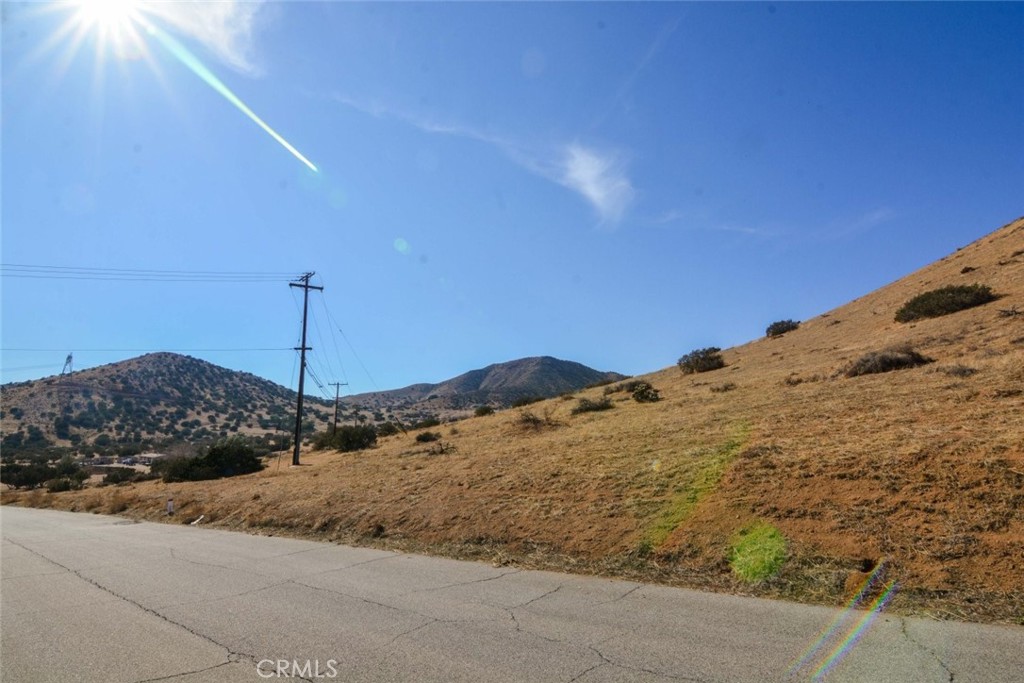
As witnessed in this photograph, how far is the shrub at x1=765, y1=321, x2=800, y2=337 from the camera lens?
1930 inches

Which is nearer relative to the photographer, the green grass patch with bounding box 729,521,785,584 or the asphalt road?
the asphalt road

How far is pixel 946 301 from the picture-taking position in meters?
29.9

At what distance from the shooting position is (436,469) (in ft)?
61.4

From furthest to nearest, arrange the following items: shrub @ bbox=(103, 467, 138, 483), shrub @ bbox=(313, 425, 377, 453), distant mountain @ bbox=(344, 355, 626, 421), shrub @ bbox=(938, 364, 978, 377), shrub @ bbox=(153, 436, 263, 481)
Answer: distant mountain @ bbox=(344, 355, 626, 421)
shrub @ bbox=(103, 467, 138, 483)
shrub @ bbox=(313, 425, 377, 453)
shrub @ bbox=(153, 436, 263, 481)
shrub @ bbox=(938, 364, 978, 377)

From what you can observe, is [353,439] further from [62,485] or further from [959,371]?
[959,371]

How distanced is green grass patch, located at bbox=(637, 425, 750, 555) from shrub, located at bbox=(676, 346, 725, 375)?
27.1 metres

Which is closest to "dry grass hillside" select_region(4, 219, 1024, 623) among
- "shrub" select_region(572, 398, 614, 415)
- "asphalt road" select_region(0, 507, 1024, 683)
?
"asphalt road" select_region(0, 507, 1024, 683)

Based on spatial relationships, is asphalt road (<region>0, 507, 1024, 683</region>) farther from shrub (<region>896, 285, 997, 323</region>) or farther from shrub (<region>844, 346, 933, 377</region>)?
shrub (<region>896, 285, 997, 323</region>)

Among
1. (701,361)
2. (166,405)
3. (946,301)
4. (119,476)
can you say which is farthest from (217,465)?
(166,405)

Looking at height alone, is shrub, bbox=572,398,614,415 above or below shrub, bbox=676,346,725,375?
below

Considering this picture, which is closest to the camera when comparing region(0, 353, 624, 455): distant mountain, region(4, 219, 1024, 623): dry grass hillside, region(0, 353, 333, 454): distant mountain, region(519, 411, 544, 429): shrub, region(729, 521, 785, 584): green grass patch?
region(4, 219, 1024, 623): dry grass hillside

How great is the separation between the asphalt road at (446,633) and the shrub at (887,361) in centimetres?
1666

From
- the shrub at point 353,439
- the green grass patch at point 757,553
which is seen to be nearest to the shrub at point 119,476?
the shrub at point 353,439

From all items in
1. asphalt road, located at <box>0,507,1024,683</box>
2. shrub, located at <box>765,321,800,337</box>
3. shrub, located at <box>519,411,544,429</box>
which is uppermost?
shrub, located at <box>765,321,800,337</box>
